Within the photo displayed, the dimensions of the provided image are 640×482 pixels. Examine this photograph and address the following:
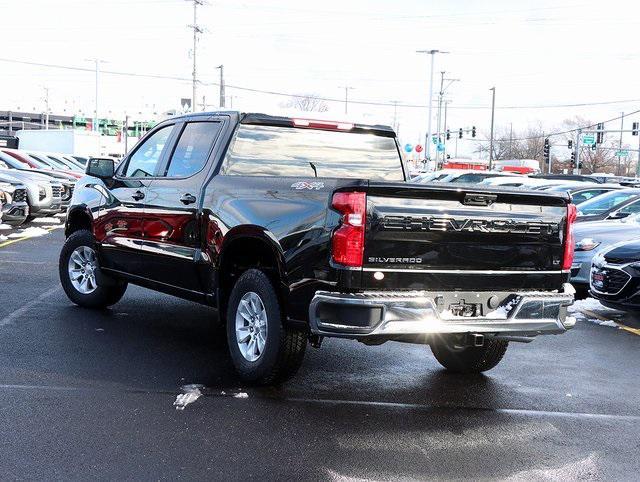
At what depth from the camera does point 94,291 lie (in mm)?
8305

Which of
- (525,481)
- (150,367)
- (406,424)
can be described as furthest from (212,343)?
(525,481)

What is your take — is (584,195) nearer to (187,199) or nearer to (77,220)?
(77,220)

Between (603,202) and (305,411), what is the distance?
34.8ft

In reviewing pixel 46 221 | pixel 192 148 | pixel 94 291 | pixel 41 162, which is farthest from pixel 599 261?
pixel 41 162

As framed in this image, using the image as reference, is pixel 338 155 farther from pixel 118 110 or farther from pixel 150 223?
pixel 118 110

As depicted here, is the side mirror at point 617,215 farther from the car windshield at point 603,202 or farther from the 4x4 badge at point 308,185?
the 4x4 badge at point 308,185

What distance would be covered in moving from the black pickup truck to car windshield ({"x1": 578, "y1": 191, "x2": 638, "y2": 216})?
8085 mm

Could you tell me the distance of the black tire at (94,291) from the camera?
820cm

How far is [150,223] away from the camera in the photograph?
702 cm

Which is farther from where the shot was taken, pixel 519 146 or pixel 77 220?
pixel 519 146

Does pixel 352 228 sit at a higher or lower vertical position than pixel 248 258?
higher

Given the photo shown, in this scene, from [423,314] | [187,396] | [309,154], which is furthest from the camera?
[309,154]

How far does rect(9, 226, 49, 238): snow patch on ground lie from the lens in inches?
649

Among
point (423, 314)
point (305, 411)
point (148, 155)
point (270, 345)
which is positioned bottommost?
point (305, 411)
